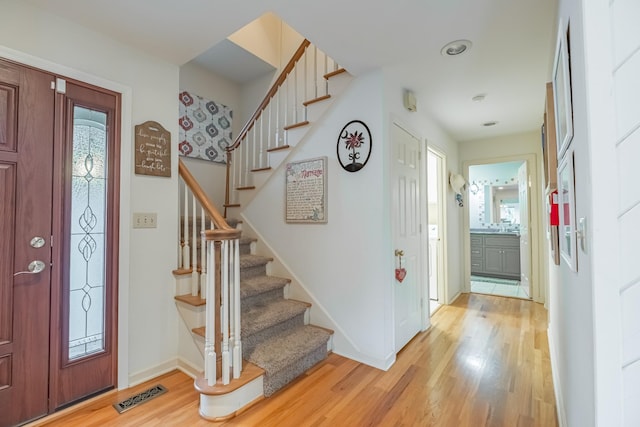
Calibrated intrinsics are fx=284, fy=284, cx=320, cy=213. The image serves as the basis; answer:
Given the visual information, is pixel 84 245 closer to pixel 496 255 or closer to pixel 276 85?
pixel 276 85

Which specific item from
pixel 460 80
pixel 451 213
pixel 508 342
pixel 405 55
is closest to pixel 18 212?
pixel 405 55

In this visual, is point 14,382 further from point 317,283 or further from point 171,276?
point 317,283

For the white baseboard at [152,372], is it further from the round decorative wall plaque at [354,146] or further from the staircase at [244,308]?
the round decorative wall plaque at [354,146]

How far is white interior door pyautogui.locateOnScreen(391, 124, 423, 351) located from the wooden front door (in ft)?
7.05

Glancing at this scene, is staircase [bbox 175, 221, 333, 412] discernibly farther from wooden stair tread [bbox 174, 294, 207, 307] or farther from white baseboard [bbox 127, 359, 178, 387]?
white baseboard [bbox 127, 359, 178, 387]

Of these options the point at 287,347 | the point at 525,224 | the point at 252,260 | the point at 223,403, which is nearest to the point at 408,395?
the point at 287,347

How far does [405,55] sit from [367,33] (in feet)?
1.33

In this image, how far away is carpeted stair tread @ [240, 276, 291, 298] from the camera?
241 cm

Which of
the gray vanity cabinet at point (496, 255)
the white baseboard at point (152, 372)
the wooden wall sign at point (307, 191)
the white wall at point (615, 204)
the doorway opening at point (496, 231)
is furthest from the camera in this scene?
the gray vanity cabinet at point (496, 255)

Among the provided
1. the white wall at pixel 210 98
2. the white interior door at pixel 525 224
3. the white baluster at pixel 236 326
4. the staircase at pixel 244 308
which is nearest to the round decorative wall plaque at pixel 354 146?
the staircase at pixel 244 308

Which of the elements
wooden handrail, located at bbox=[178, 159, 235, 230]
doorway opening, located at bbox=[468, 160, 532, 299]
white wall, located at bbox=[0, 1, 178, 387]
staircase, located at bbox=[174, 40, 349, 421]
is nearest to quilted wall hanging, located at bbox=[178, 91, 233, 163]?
staircase, located at bbox=[174, 40, 349, 421]

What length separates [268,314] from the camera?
2.33 metres

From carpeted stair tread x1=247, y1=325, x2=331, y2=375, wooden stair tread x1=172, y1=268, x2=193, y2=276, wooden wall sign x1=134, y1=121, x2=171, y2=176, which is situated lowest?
carpeted stair tread x1=247, y1=325, x2=331, y2=375

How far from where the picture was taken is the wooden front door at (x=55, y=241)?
5.17 ft
